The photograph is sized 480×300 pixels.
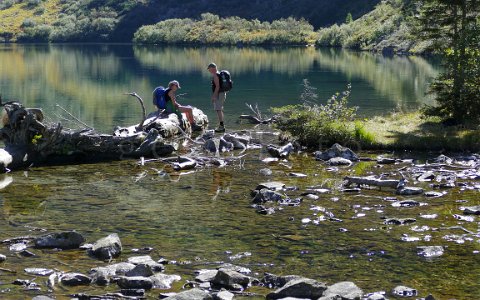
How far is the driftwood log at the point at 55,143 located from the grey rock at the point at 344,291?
14.2 metres

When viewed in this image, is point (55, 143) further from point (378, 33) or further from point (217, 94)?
point (378, 33)

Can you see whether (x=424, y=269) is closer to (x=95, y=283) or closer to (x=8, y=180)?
(x=95, y=283)

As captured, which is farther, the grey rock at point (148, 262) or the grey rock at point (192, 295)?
the grey rock at point (148, 262)

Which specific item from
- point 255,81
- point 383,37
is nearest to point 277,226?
point 255,81

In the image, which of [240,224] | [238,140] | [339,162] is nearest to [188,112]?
[238,140]

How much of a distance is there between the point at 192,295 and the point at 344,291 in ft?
8.04

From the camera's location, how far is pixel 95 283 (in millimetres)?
13195

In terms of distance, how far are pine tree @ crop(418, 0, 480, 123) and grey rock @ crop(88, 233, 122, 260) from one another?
1705 cm

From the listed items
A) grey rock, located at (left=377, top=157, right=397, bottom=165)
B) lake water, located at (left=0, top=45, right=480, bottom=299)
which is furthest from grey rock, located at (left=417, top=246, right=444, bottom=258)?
grey rock, located at (left=377, top=157, right=397, bottom=165)

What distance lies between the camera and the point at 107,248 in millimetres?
14742

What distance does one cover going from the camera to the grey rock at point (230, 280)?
513 inches

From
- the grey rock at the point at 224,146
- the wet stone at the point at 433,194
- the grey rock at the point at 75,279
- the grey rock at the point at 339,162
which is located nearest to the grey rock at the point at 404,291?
the grey rock at the point at 75,279

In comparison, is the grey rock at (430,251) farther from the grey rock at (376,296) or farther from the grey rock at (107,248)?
the grey rock at (107,248)

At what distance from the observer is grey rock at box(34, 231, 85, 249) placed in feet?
50.2
